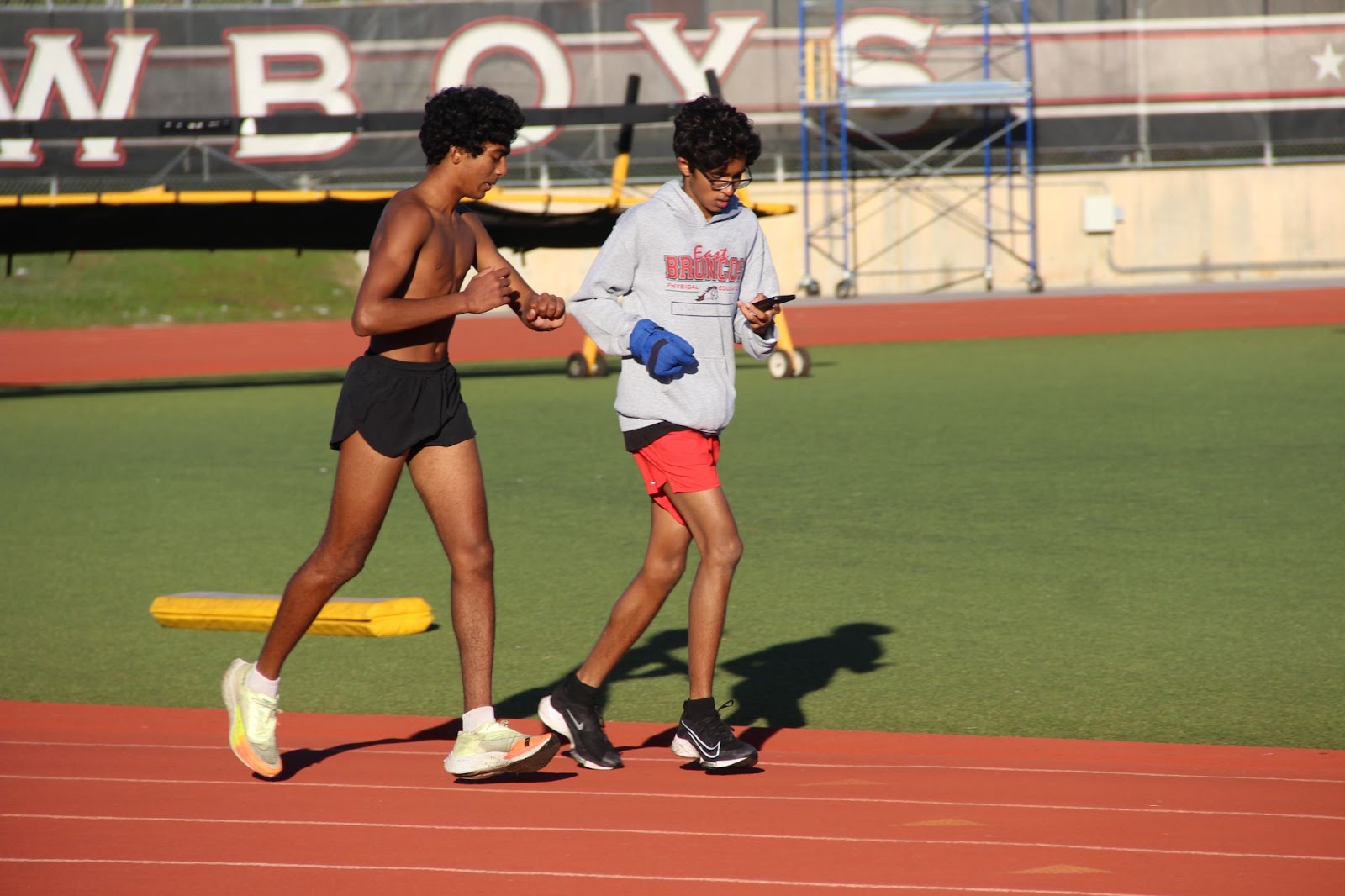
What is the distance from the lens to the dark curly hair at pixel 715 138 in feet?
16.2

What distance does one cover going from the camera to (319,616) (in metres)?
7.14

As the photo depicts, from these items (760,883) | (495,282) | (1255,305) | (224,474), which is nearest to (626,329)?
(495,282)

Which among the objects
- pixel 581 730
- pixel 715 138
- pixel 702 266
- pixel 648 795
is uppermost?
pixel 715 138

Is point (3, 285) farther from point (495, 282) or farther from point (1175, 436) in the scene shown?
point (495, 282)

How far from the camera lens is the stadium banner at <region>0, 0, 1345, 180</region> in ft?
108

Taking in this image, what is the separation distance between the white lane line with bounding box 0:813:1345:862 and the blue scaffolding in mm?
29218

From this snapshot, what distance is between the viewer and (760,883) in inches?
153

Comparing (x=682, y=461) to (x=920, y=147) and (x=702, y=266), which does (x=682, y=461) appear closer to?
(x=702, y=266)

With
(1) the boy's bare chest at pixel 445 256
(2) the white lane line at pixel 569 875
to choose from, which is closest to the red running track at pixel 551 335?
(1) the boy's bare chest at pixel 445 256

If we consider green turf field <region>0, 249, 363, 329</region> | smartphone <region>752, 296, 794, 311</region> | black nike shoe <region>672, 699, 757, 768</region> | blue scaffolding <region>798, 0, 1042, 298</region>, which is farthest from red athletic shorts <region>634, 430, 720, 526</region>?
blue scaffolding <region>798, 0, 1042, 298</region>

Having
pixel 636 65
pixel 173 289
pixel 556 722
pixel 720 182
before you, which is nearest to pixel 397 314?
pixel 720 182

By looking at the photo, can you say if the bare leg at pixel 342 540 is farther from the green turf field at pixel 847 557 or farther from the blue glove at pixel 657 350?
the green turf field at pixel 847 557

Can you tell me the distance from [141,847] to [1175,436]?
32.2 feet

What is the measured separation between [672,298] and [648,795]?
1.43 m
